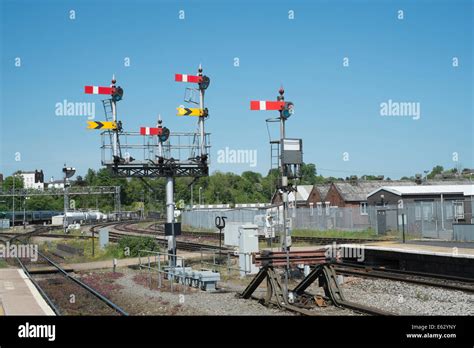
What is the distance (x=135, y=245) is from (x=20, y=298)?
1174 centimetres

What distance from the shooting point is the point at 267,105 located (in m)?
13.5

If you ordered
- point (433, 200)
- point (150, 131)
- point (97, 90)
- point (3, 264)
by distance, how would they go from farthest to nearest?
point (433, 200) < point (3, 264) < point (150, 131) < point (97, 90)

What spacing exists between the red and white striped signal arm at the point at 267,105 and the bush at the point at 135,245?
13.5m

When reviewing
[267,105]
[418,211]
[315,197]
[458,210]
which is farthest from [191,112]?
[315,197]

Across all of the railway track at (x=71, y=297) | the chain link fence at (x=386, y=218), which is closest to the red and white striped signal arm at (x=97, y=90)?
the railway track at (x=71, y=297)

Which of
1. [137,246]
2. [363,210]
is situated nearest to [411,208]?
[363,210]

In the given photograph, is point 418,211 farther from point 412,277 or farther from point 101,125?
point 101,125

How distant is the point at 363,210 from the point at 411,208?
7.00 m

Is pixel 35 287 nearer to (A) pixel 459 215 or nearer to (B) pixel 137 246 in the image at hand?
(B) pixel 137 246

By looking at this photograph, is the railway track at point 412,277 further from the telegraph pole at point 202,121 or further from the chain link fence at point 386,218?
the telegraph pole at point 202,121

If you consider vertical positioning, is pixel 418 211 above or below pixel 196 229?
above

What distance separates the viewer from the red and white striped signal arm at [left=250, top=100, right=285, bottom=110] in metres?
13.3

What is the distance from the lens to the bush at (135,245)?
25536mm
